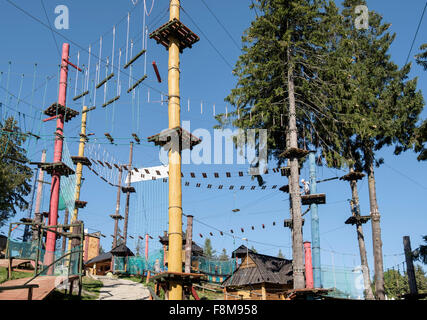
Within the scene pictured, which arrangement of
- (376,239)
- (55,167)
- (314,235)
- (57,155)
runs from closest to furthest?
1. (55,167)
2. (57,155)
3. (314,235)
4. (376,239)

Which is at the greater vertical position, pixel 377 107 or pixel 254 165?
pixel 377 107

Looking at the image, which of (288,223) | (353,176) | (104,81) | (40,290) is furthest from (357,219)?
(40,290)

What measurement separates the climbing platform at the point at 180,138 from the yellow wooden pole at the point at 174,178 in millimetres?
311

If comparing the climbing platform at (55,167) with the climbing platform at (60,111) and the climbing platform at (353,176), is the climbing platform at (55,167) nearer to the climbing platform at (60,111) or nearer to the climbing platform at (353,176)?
the climbing platform at (60,111)

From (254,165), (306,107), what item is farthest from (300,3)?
(254,165)

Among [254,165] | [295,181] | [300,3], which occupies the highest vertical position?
[300,3]

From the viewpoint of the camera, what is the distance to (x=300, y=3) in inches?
950

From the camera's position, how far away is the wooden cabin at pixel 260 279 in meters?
26.9

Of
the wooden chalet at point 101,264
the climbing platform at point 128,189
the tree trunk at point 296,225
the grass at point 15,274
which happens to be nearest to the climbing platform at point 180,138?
the tree trunk at point 296,225

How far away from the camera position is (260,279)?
1056 inches

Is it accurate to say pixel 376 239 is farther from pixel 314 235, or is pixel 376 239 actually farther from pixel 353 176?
pixel 353 176

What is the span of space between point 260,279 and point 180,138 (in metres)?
17.1
